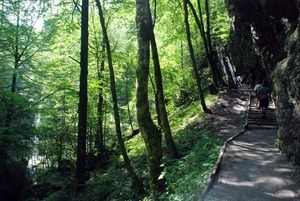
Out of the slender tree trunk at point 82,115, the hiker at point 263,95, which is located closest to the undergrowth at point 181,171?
the slender tree trunk at point 82,115

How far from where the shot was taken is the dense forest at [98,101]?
25.1 ft

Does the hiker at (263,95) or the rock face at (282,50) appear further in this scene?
the hiker at (263,95)

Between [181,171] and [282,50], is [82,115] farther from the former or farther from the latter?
[282,50]

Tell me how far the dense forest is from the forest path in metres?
0.46

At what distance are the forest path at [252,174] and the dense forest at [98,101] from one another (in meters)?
0.46

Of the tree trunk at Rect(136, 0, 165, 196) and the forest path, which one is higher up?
the tree trunk at Rect(136, 0, 165, 196)

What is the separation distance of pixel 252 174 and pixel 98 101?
45.4 ft

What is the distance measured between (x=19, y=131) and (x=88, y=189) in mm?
4352

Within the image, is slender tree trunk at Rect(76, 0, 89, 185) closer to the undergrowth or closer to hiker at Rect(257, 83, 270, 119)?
the undergrowth

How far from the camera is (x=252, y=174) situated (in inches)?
293

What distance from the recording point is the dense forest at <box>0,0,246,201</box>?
764cm

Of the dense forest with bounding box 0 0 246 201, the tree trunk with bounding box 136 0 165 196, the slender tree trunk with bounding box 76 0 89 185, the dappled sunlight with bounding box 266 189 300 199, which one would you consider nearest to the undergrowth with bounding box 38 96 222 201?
the dense forest with bounding box 0 0 246 201

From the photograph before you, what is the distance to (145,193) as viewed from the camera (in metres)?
9.31

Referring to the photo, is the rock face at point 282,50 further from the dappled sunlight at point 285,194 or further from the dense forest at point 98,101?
the dense forest at point 98,101
